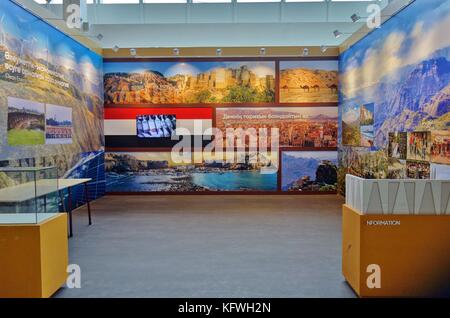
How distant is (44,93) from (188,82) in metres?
4.65

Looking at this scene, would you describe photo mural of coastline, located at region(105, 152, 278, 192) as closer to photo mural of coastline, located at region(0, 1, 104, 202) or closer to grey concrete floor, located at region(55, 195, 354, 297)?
photo mural of coastline, located at region(0, 1, 104, 202)

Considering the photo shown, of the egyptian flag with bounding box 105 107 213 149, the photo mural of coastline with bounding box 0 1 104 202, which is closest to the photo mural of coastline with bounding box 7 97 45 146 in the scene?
the photo mural of coastline with bounding box 0 1 104 202

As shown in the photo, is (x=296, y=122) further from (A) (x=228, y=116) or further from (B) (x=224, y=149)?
(B) (x=224, y=149)

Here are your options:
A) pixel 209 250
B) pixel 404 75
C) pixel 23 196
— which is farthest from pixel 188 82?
pixel 23 196

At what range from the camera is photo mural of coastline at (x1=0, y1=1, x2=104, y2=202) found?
22.8 feet

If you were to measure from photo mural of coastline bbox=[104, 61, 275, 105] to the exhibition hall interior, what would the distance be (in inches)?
1.6

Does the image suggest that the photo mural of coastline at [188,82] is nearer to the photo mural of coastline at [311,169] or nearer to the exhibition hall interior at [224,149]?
the exhibition hall interior at [224,149]

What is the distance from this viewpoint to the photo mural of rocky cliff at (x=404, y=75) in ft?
20.2

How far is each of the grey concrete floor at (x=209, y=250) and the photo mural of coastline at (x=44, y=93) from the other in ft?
5.13

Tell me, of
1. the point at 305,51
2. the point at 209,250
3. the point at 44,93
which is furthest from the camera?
the point at 305,51

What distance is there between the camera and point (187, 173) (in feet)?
40.0
